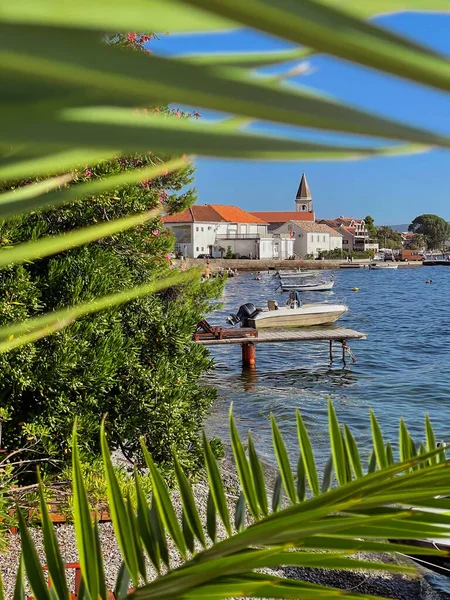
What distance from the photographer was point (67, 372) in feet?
20.2

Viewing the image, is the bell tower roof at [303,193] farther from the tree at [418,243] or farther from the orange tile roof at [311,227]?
the tree at [418,243]

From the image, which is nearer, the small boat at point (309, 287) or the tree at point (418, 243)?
the small boat at point (309, 287)

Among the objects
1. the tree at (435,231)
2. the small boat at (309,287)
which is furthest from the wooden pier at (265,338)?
the tree at (435,231)

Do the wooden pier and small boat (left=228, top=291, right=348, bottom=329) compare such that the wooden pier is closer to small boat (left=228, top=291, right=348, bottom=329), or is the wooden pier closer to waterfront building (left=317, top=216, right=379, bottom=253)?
small boat (left=228, top=291, right=348, bottom=329)

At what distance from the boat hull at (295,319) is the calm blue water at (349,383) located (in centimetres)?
143

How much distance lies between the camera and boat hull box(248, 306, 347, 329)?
2917 centimetres

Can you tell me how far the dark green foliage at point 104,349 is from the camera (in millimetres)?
5984

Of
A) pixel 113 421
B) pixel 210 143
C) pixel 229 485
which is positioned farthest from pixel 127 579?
pixel 229 485

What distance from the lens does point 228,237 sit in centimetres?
9406

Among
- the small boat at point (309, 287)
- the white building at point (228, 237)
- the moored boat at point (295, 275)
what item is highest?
the white building at point (228, 237)

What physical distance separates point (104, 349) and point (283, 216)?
109733 mm

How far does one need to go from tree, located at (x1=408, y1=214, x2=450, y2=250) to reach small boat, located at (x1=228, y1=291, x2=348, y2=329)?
128 metres

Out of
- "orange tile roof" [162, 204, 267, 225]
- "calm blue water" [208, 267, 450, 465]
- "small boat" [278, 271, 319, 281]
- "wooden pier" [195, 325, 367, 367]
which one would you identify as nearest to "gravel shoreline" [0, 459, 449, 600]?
"calm blue water" [208, 267, 450, 465]

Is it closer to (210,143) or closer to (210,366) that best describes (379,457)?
(210,143)
